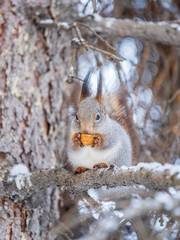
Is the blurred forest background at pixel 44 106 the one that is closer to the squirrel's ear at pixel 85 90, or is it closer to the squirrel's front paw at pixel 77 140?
the squirrel's ear at pixel 85 90

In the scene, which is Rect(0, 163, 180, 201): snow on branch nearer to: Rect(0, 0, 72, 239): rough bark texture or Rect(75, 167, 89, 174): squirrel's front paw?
Rect(75, 167, 89, 174): squirrel's front paw

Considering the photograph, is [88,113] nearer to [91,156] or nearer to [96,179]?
[91,156]

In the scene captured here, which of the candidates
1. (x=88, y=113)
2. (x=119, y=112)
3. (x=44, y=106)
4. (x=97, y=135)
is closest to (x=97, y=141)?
(x=97, y=135)

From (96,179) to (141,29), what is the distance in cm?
74

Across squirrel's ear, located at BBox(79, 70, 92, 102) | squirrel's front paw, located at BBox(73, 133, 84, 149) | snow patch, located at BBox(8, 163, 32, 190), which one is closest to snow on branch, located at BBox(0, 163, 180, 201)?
snow patch, located at BBox(8, 163, 32, 190)

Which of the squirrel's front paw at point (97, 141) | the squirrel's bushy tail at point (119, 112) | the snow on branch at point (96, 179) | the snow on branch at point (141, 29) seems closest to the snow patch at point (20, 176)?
the snow on branch at point (96, 179)

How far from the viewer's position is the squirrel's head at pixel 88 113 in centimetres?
159

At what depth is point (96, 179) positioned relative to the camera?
1430mm

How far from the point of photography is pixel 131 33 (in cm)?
183

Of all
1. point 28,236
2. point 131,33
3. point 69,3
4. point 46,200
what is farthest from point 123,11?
point 28,236

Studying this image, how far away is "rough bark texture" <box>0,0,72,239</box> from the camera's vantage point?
73.6 inches

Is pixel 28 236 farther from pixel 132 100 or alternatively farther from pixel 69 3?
pixel 69 3

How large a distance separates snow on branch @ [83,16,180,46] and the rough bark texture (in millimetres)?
235

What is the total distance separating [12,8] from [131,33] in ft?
1.86
